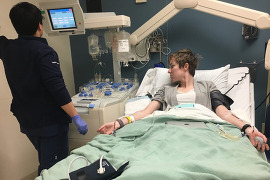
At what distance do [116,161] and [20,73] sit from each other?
788 mm

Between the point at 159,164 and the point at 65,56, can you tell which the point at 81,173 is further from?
the point at 65,56

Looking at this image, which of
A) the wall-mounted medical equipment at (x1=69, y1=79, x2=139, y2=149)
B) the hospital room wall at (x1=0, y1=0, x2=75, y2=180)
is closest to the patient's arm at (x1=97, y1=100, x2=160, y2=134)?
the wall-mounted medical equipment at (x1=69, y1=79, x2=139, y2=149)

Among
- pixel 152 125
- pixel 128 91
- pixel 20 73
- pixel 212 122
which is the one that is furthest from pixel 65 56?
pixel 212 122

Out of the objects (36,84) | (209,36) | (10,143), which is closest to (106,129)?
(36,84)

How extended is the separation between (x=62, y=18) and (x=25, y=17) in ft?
2.18

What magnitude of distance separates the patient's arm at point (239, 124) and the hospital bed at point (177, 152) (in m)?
0.05

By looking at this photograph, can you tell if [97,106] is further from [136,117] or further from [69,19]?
[69,19]

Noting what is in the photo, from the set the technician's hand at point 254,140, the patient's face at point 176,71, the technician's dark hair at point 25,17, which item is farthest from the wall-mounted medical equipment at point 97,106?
the technician's hand at point 254,140

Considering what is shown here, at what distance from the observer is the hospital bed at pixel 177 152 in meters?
0.84

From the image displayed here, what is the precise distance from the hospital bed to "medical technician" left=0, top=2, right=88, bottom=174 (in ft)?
1.14

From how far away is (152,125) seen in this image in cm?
132

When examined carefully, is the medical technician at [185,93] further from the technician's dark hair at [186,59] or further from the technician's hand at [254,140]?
the technician's hand at [254,140]

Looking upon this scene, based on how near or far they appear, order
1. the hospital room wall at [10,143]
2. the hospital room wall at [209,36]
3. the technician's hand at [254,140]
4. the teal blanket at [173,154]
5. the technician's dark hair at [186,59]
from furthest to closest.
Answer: the hospital room wall at [209,36] → the hospital room wall at [10,143] → the technician's dark hair at [186,59] → the technician's hand at [254,140] → the teal blanket at [173,154]

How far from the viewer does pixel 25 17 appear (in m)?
1.24
